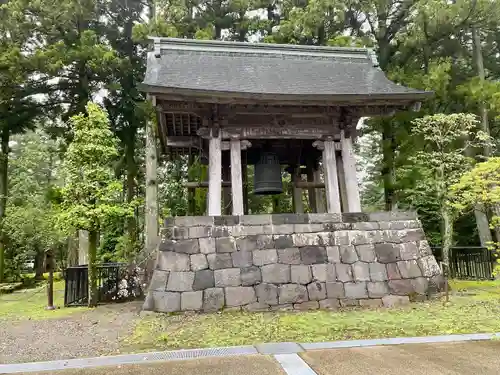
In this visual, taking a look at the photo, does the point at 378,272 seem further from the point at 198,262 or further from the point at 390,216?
the point at 198,262

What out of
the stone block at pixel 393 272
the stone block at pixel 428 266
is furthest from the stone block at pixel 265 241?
the stone block at pixel 428 266

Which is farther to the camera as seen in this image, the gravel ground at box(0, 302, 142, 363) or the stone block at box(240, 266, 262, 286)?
the stone block at box(240, 266, 262, 286)

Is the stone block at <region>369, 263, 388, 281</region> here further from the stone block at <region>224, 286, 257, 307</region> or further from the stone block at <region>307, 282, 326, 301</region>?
the stone block at <region>224, 286, 257, 307</region>

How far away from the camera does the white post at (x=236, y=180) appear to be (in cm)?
742

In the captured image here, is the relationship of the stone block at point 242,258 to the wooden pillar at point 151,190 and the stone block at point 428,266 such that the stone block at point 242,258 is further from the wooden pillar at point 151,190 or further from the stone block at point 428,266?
the wooden pillar at point 151,190

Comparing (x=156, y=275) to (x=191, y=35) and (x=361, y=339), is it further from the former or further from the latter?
(x=191, y=35)

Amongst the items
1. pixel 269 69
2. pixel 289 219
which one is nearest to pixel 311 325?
pixel 289 219

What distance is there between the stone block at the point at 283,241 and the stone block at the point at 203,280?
1.37 meters

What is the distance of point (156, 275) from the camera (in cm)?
654

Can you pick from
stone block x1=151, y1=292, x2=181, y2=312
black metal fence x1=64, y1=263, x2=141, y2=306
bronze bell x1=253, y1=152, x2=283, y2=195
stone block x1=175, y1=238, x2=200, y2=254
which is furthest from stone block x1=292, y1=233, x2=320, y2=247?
black metal fence x1=64, y1=263, x2=141, y2=306

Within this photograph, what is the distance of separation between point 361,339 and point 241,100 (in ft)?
15.2

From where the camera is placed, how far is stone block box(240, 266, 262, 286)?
6688mm

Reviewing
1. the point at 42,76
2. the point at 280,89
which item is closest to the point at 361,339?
the point at 280,89

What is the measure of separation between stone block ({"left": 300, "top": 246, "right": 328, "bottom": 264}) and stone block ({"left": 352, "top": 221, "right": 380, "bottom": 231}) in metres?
0.87
